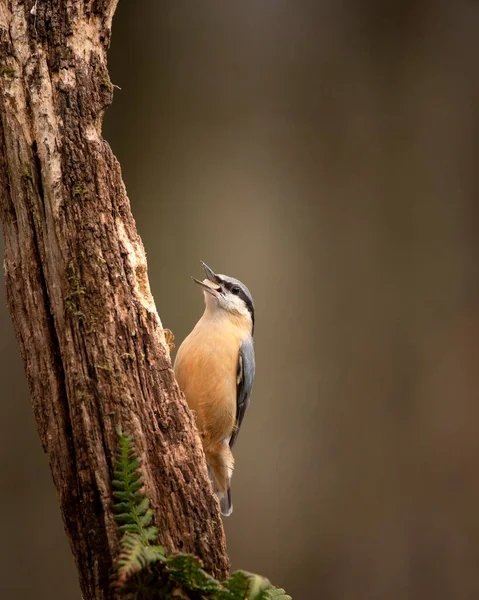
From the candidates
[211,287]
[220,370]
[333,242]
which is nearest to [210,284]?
[211,287]

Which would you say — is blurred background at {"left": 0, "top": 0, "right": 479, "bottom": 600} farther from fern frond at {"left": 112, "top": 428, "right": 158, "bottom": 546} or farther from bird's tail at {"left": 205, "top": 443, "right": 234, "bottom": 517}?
fern frond at {"left": 112, "top": 428, "right": 158, "bottom": 546}

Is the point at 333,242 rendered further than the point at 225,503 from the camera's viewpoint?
Yes

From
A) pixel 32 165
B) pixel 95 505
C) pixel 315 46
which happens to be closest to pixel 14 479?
pixel 95 505

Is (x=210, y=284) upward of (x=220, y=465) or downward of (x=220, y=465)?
upward

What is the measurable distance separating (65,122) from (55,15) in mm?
330

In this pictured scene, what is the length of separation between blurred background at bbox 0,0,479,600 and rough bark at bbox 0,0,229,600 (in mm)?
2065

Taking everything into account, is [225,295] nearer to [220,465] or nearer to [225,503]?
[220,465]

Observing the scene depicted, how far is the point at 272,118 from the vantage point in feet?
13.8

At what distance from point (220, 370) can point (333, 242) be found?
1.90 meters

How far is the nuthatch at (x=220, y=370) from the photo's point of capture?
2568 mm

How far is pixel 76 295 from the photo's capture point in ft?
5.81

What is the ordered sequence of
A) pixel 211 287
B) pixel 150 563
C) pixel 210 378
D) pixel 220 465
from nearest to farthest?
pixel 150 563, pixel 210 378, pixel 220 465, pixel 211 287

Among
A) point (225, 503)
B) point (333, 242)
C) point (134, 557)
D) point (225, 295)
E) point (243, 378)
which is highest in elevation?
point (333, 242)

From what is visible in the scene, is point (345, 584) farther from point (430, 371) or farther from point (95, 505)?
point (95, 505)
